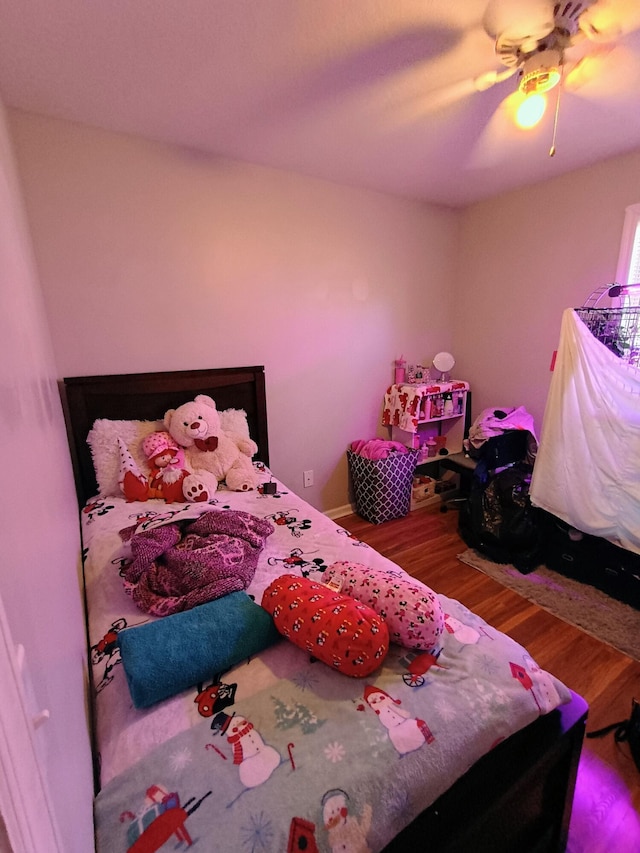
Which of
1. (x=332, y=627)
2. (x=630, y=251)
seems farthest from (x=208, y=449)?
(x=630, y=251)

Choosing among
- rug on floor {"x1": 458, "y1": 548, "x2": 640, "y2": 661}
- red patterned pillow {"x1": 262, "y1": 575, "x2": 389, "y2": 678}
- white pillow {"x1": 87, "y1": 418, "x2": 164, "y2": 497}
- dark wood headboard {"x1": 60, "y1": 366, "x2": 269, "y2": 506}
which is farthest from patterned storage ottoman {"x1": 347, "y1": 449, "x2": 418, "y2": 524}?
red patterned pillow {"x1": 262, "y1": 575, "x2": 389, "y2": 678}

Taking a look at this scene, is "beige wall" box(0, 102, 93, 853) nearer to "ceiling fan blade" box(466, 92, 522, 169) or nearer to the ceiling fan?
the ceiling fan

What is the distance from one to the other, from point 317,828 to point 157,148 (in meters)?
2.68

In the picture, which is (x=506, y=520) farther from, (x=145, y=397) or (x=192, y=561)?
(x=145, y=397)

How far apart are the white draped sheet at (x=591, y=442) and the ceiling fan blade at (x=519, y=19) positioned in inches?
50.6

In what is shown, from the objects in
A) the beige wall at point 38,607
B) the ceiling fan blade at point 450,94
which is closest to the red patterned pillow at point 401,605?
the beige wall at point 38,607

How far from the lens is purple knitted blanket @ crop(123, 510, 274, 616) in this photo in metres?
1.19

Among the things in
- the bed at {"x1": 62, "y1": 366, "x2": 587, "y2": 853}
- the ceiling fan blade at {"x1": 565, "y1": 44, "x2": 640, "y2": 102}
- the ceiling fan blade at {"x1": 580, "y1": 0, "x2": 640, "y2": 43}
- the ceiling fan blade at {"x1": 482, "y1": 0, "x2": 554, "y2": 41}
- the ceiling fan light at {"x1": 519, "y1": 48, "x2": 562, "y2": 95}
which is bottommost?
the bed at {"x1": 62, "y1": 366, "x2": 587, "y2": 853}

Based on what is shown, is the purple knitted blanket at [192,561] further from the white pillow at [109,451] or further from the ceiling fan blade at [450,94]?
the ceiling fan blade at [450,94]

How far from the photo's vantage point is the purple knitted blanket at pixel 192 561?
3.91ft

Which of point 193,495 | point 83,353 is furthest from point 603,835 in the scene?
point 83,353

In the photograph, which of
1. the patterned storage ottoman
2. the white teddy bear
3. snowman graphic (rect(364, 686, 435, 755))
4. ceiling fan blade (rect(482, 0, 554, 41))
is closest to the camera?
snowman graphic (rect(364, 686, 435, 755))

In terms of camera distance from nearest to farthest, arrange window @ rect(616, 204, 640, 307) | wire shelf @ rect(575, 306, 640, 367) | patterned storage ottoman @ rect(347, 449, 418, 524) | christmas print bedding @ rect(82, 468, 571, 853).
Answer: christmas print bedding @ rect(82, 468, 571, 853)
wire shelf @ rect(575, 306, 640, 367)
window @ rect(616, 204, 640, 307)
patterned storage ottoman @ rect(347, 449, 418, 524)

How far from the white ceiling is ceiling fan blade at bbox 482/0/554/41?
0.09 m
